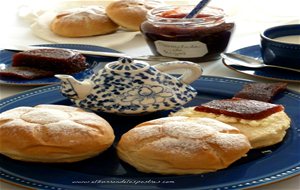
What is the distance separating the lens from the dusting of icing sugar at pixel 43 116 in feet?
2.69

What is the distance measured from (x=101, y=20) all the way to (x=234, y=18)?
0.35 m

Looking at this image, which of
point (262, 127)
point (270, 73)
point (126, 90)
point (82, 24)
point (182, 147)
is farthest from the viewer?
point (82, 24)

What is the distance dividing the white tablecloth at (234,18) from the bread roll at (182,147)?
1.44 feet

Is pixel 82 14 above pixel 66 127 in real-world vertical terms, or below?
below

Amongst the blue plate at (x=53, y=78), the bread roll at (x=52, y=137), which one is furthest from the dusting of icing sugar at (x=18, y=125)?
the blue plate at (x=53, y=78)

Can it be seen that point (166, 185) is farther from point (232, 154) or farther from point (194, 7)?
point (194, 7)

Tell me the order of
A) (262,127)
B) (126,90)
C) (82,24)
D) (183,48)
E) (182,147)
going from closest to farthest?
(182,147) < (262,127) < (126,90) < (183,48) < (82,24)

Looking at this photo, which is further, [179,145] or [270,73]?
[270,73]

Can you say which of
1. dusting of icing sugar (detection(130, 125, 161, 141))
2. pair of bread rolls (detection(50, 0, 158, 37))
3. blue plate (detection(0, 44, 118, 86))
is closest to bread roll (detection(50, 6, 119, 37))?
pair of bread rolls (detection(50, 0, 158, 37))

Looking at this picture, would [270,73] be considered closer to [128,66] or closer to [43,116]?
[128,66]

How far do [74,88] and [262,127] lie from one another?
12.0 inches

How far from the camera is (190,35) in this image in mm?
1282

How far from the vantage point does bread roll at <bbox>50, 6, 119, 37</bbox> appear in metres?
1.56

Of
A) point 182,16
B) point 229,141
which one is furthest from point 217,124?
point 182,16
